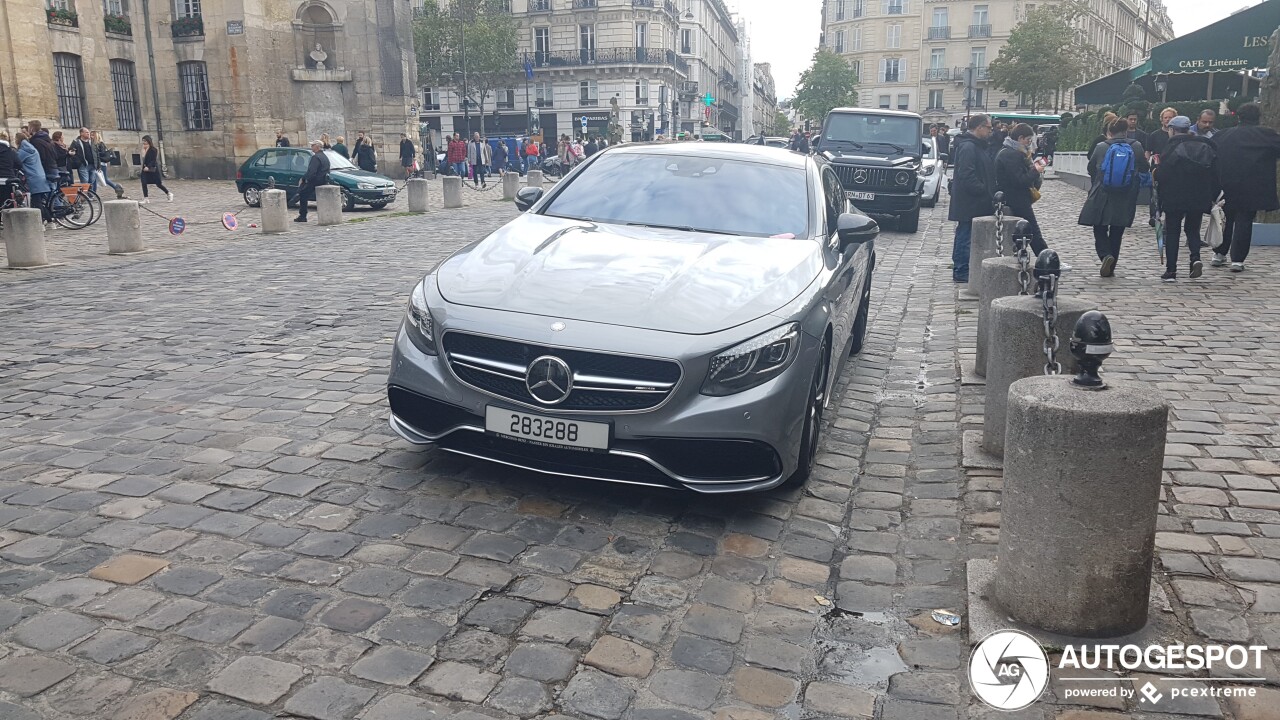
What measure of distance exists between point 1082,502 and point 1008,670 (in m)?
0.57

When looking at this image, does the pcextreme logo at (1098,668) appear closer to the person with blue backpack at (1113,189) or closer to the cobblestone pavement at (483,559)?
the cobblestone pavement at (483,559)

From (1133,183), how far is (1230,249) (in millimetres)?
1946

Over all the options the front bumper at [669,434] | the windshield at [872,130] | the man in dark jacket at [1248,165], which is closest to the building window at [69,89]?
the windshield at [872,130]

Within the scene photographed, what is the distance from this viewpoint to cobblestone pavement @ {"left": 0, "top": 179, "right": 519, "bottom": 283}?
15109 millimetres

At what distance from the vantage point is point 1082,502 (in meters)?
3.13

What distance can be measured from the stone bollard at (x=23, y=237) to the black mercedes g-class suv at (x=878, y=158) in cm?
1229

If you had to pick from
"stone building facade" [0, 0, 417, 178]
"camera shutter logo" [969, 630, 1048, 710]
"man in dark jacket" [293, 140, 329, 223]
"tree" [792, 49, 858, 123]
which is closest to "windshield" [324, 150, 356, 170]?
"man in dark jacket" [293, 140, 329, 223]

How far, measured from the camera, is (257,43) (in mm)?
37562

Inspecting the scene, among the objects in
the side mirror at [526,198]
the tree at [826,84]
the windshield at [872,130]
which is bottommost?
the side mirror at [526,198]

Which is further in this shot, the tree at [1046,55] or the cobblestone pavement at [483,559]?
the tree at [1046,55]

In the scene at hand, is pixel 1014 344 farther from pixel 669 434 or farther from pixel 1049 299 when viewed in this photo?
pixel 669 434

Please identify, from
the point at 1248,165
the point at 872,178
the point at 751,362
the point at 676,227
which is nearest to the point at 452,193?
the point at 872,178

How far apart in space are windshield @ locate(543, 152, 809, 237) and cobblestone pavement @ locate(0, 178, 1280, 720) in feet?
4.31

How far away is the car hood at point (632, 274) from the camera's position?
436cm
